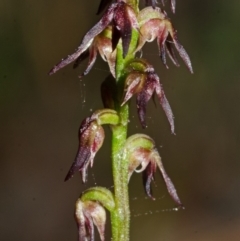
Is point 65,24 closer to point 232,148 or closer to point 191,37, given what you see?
point 191,37

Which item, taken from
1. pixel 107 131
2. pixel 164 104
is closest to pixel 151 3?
pixel 164 104

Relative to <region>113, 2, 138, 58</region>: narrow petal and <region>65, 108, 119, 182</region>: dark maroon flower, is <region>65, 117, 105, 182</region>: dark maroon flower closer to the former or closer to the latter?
<region>65, 108, 119, 182</region>: dark maroon flower

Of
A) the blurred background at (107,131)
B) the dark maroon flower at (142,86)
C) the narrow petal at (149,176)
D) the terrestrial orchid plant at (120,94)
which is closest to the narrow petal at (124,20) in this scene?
the terrestrial orchid plant at (120,94)

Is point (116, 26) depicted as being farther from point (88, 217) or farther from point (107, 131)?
point (107, 131)

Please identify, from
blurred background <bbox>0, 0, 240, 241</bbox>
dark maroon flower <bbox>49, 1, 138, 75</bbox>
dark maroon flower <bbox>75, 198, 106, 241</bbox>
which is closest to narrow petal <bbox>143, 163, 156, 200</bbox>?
dark maroon flower <bbox>75, 198, 106, 241</bbox>

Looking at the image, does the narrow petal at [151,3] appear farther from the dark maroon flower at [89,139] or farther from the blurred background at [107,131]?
the blurred background at [107,131]

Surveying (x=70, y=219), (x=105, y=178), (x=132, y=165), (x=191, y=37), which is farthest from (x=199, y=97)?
(x=132, y=165)

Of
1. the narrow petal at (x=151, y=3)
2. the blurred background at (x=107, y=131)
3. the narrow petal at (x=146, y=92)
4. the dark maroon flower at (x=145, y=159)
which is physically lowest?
the dark maroon flower at (x=145, y=159)
